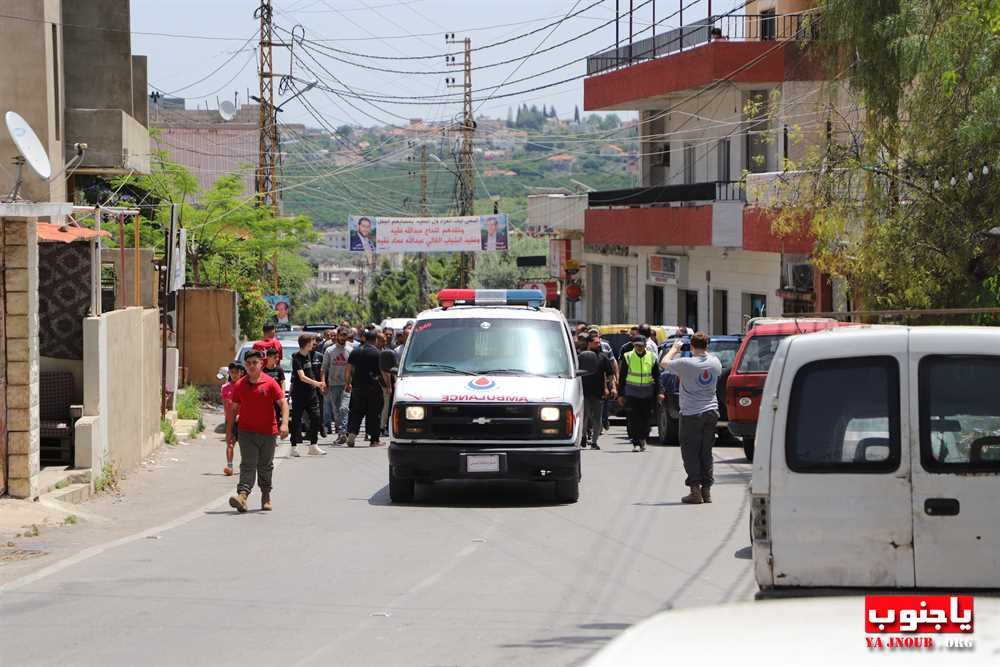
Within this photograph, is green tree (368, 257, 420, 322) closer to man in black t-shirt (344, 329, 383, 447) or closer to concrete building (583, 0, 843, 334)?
concrete building (583, 0, 843, 334)

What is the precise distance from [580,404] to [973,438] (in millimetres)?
8830

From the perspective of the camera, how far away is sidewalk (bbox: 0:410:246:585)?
1264 centimetres

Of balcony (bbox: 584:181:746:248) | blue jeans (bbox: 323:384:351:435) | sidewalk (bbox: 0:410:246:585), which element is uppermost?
balcony (bbox: 584:181:746:248)

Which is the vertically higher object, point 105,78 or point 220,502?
point 105,78

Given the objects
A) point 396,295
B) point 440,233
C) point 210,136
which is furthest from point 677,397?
point 396,295

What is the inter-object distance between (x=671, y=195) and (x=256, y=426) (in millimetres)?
30866

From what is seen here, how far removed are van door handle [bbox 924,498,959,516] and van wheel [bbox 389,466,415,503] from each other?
8.53 meters

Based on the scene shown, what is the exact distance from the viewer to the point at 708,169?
47.6m

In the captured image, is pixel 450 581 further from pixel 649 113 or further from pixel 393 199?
pixel 393 199

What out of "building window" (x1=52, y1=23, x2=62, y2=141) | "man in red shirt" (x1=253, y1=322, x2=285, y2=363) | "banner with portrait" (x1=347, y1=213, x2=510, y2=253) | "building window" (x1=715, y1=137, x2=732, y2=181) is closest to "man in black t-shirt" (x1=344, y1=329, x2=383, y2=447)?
"man in red shirt" (x1=253, y1=322, x2=285, y2=363)

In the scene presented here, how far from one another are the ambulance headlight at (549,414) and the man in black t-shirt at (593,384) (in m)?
6.28

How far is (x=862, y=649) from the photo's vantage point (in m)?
3.23

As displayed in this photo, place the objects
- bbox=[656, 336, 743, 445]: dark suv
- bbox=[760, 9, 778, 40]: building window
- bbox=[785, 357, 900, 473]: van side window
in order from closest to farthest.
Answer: bbox=[785, 357, 900, 473]: van side window → bbox=[656, 336, 743, 445]: dark suv → bbox=[760, 9, 778, 40]: building window

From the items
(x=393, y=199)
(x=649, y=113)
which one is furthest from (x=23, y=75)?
(x=393, y=199)
